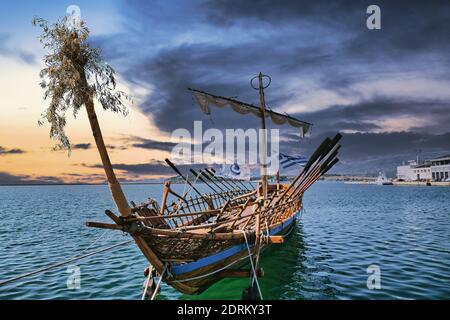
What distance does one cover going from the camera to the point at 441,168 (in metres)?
143

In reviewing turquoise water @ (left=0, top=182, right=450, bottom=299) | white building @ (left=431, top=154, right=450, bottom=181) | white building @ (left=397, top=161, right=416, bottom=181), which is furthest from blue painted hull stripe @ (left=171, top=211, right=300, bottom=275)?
white building @ (left=397, top=161, right=416, bottom=181)

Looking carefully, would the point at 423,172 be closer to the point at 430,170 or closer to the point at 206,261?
the point at 430,170

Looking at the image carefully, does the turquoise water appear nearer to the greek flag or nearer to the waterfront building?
the greek flag

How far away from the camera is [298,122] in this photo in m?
28.9

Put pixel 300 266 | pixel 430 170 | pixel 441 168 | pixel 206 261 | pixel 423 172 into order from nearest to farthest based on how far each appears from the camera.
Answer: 1. pixel 206 261
2. pixel 300 266
3. pixel 441 168
4. pixel 430 170
5. pixel 423 172

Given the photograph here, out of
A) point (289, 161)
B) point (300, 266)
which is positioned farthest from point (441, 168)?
point (300, 266)

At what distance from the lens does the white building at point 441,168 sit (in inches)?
5527

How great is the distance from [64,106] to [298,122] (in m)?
24.3

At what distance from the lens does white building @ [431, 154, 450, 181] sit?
140375 mm

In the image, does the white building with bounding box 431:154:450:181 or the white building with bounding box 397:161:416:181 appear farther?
the white building with bounding box 397:161:416:181

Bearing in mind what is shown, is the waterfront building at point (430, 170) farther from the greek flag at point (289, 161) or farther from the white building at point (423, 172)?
the greek flag at point (289, 161)

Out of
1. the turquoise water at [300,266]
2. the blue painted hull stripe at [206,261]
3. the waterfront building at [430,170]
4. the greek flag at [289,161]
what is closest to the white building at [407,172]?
the waterfront building at [430,170]
